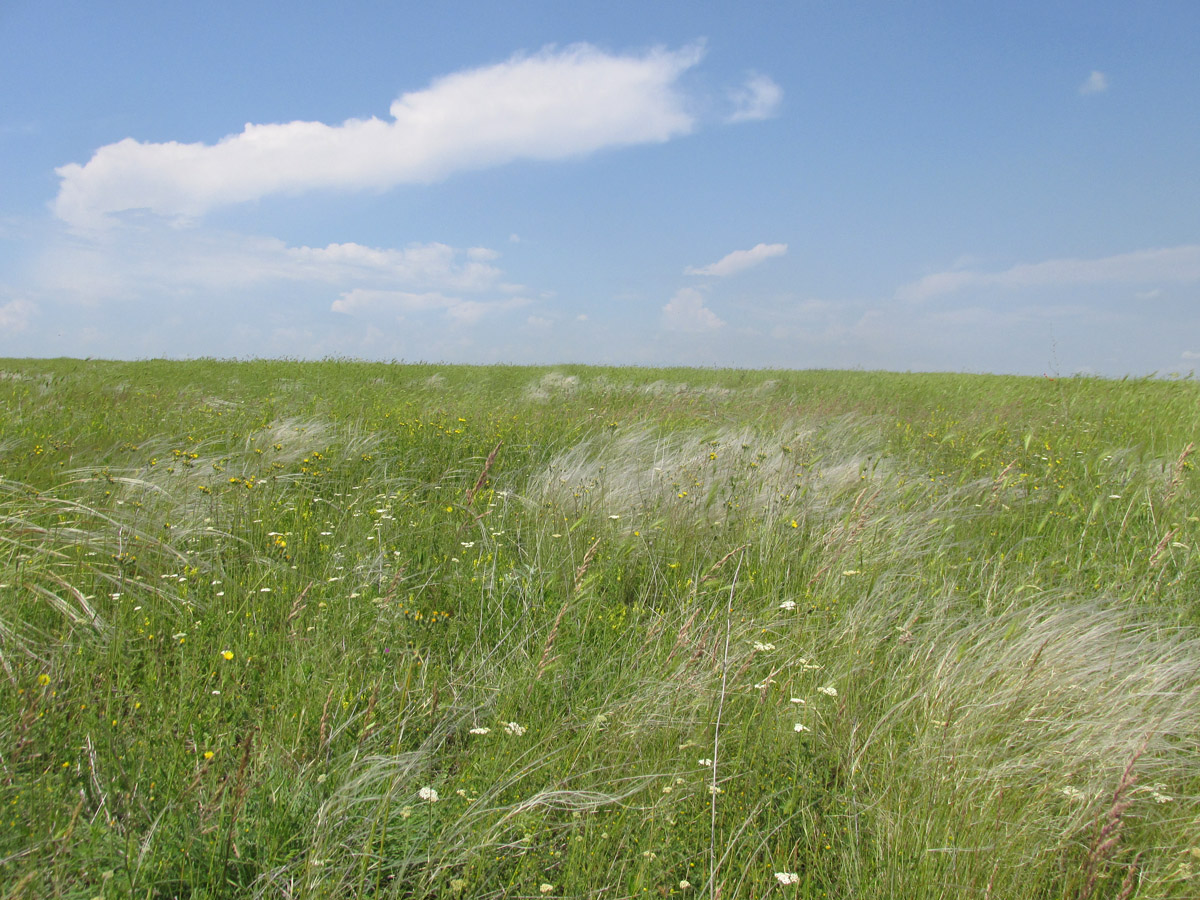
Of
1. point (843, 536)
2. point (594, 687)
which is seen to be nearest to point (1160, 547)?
point (843, 536)

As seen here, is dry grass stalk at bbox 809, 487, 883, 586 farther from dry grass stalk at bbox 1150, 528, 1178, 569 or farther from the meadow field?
dry grass stalk at bbox 1150, 528, 1178, 569

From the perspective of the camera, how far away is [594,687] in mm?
2090

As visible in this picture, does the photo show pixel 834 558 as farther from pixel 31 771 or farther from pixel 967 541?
pixel 31 771

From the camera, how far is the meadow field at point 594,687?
1417 mm

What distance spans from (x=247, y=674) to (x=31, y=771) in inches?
24.5

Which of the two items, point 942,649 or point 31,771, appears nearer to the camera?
point 31,771

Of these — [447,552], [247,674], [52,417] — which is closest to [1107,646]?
[447,552]

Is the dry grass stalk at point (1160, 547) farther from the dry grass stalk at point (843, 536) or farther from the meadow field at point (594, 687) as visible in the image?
the dry grass stalk at point (843, 536)

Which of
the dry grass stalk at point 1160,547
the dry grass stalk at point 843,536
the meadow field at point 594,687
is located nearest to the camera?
the meadow field at point 594,687

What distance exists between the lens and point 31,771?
1520 mm

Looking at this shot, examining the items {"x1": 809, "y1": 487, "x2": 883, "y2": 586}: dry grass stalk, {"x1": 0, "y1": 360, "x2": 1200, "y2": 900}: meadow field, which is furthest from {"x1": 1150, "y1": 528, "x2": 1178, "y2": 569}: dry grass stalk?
{"x1": 809, "y1": 487, "x2": 883, "y2": 586}: dry grass stalk

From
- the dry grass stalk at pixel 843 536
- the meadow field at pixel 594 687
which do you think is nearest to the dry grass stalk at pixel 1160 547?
the meadow field at pixel 594 687

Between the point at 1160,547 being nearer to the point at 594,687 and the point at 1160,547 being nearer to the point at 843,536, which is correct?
the point at 843,536

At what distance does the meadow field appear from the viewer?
55.8 inches
